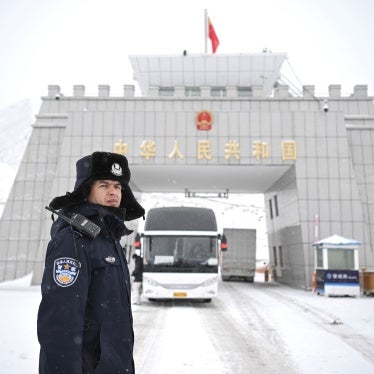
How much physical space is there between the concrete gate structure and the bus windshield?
792 centimetres

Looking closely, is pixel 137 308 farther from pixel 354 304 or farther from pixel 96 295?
pixel 96 295

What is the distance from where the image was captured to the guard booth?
56.0 feet

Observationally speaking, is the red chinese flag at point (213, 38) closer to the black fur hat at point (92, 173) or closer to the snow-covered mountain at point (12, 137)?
the black fur hat at point (92, 173)

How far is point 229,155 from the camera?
2139cm

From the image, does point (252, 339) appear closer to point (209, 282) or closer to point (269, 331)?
point (269, 331)

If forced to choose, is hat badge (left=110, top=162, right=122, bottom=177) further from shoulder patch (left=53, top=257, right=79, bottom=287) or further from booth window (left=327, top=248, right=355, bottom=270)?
booth window (left=327, top=248, right=355, bottom=270)

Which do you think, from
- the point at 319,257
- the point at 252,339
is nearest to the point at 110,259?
the point at 252,339

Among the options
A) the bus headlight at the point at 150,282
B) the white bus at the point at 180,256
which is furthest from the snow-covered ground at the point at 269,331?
the bus headlight at the point at 150,282

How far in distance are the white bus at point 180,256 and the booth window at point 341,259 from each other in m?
6.39

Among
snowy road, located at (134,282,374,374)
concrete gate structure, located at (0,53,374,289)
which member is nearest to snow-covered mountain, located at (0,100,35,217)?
concrete gate structure, located at (0,53,374,289)

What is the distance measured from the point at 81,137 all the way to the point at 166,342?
55.0 ft

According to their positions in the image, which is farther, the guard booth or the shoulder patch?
the guard booth

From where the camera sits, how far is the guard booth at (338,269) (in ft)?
56.0

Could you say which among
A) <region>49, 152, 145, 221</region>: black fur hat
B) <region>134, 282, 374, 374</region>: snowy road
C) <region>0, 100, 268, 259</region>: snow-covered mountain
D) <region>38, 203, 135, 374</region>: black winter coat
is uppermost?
<region>0, 100, 268, 259</region>: snow-covered mountain
